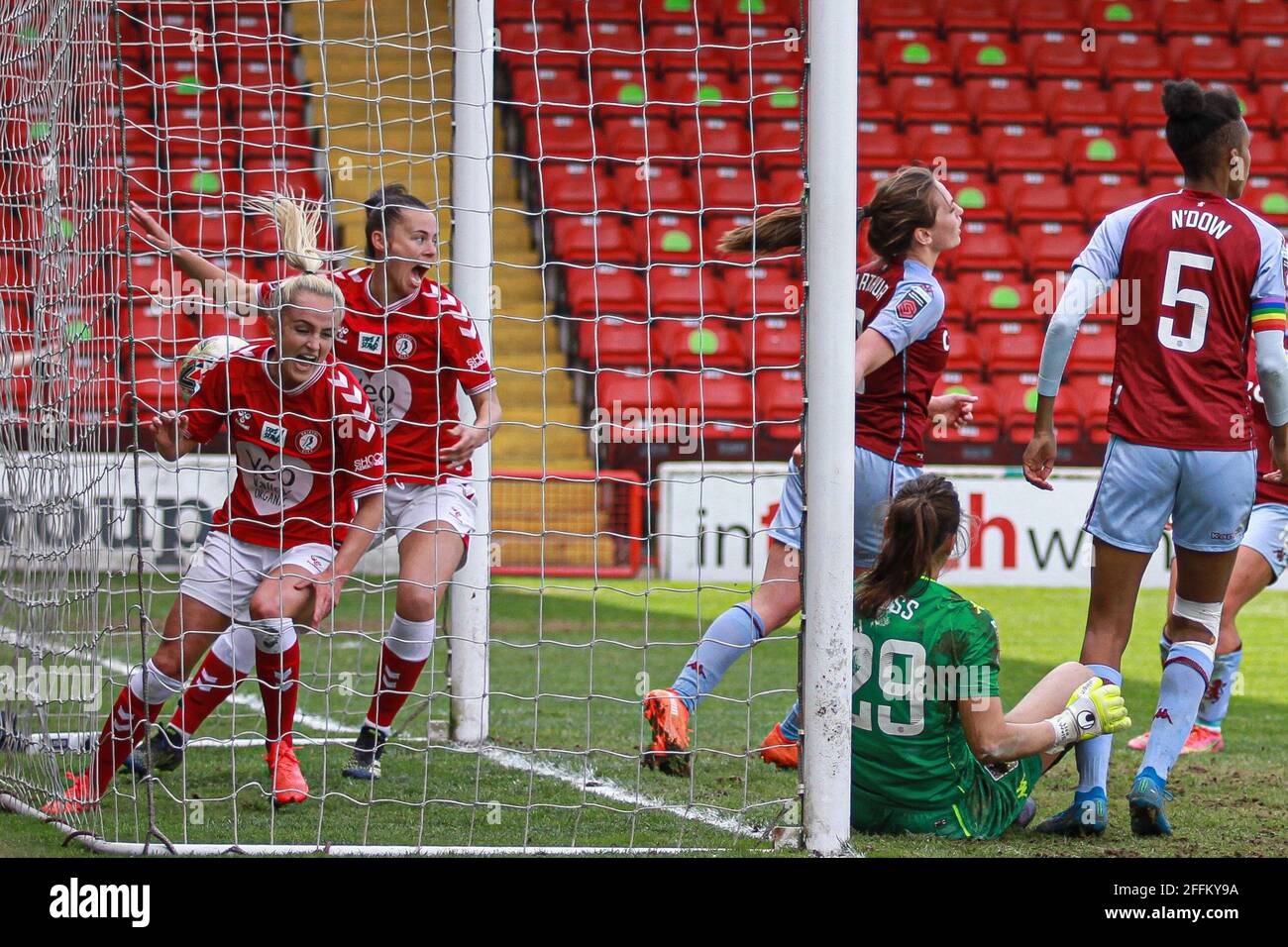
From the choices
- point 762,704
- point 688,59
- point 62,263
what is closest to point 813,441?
point 62,263

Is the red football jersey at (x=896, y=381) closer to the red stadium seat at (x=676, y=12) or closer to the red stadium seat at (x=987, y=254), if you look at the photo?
the red stadium seat at (x=987, y=254)

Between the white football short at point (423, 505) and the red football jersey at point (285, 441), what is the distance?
38cm

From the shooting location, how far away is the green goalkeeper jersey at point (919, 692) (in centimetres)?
384

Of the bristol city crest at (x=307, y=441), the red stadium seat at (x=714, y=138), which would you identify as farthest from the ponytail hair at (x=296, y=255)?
the red stadium seat at (x=714, y=138)

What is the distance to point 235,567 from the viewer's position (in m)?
4.51

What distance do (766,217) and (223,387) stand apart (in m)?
1.65

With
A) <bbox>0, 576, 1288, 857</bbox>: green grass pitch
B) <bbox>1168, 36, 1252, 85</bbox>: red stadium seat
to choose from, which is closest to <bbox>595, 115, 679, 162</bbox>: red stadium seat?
<bbox>1168, 36, 1252, 85</bbox>: red stadium seat

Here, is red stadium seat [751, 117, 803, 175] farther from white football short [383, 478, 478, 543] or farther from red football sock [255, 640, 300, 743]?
red football sock [255, 640, 300, 743]

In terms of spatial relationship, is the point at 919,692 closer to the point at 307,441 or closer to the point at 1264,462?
the point at 307,441

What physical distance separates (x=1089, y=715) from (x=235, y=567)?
243 centimetres

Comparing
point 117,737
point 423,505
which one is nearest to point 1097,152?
point 423,505

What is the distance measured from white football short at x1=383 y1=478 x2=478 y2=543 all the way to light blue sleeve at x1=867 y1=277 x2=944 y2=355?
150cm

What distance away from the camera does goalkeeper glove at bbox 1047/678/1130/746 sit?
3957 mm
